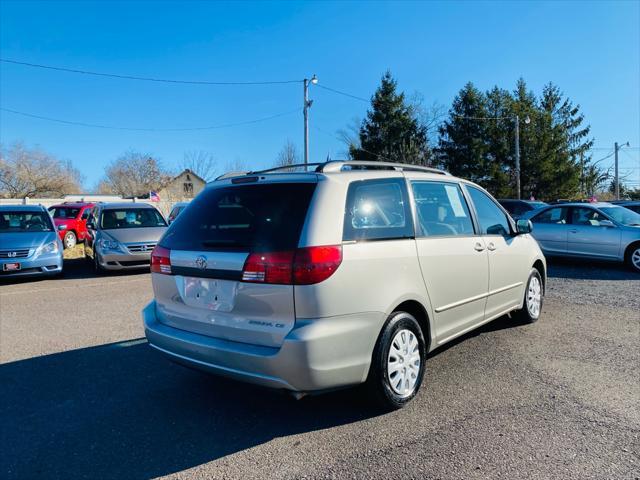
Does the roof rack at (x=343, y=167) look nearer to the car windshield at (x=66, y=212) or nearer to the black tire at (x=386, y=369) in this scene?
the black tire at (x=386, y=369)

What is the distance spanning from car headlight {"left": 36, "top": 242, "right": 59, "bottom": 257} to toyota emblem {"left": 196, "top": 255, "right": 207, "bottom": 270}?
787 cm

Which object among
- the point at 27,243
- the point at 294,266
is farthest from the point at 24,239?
the point at 294,266

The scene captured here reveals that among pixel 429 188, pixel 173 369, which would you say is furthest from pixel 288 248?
pixel 173 369

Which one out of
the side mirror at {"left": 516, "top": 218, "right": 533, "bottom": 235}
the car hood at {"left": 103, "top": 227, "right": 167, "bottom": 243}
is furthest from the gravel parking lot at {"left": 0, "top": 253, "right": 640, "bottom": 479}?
the car hood at {"left": 103, "top": 227, "right": 167, "bottom": 243}

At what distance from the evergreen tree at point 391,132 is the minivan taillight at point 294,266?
37196 mm

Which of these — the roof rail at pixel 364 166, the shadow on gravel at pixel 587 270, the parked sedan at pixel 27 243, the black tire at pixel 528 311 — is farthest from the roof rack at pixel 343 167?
the parked sedan at pixel 27 243

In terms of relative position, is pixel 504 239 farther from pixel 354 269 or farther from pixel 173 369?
pixel 173 369

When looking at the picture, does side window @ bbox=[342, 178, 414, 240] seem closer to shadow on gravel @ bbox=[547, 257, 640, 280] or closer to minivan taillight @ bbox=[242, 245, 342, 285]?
minivan taillight @ bbox=[242, 245, 342, 285]

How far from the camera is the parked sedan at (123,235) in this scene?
10008 millimetres

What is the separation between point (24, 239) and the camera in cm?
932

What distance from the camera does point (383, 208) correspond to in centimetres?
341

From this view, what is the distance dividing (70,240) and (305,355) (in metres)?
17.3

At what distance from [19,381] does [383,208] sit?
358cm

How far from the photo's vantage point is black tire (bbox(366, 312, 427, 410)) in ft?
10.1
